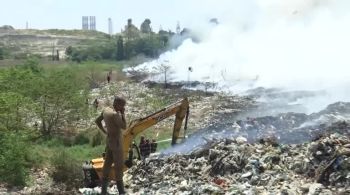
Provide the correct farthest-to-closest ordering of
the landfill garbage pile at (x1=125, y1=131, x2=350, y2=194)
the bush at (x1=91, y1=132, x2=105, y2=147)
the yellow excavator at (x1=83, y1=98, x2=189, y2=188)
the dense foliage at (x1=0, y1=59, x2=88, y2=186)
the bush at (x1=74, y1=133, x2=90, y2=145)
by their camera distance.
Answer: the bush at (x1=74, y1=133, x2=90, y2=145) < the dense foliage at (x1=0, y1=59, x2=88, y2=186) < the bush at (x1=91, y1=132, x2=105, y2=147) < the yellow excavator at (x1=83, y1=98, x2=189, y2=188) < the landfill garbage pile at (x1=125, y1=131, x2=350, y2=194)

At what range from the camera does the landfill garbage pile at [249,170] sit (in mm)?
10195

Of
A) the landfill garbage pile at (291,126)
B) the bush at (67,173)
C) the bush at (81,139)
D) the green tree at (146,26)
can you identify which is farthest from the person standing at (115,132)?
the green tree at (146,26)

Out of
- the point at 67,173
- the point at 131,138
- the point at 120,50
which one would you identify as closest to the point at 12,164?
the point at 67,173

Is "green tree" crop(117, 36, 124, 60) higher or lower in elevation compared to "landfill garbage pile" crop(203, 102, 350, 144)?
higher

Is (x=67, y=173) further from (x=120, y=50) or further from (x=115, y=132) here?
(x=120, y=50)

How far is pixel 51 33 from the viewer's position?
14375 centimetres

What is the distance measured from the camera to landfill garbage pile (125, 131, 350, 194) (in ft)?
33.4

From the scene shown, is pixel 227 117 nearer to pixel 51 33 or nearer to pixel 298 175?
pixel 298 175

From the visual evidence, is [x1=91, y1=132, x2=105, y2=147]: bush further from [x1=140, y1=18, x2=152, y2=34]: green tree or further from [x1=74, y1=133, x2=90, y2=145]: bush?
[x1=140, y1=18, x2=152, y2=34]: green tree

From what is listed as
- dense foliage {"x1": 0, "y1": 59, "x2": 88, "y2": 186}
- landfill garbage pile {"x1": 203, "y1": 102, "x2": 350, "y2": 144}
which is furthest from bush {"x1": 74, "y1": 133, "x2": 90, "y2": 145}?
landfill garbage pile {"x1": 203, "y1": 102, "x2": 350, "y2": 144}

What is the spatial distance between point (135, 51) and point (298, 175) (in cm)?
7661

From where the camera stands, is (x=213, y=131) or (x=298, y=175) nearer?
(x=298, y=175)

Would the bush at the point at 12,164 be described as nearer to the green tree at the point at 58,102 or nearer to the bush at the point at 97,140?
the bush at the point at 97,140

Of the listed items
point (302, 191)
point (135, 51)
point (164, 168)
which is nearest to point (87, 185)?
point (164, 168)
